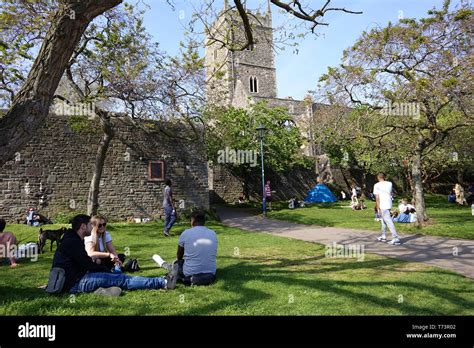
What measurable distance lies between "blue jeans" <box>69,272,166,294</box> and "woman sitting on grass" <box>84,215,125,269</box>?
2.97 feet

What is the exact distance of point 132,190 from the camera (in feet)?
52.9

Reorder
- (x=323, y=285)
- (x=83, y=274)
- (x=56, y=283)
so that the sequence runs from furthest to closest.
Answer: (x=323, y=285), (x=83, y=274), (x=56, y=283)

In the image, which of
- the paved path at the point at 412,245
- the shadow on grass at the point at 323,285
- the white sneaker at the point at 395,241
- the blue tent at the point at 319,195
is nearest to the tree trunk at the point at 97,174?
the paved path at the point at 412,245

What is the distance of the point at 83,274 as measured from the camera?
193 inches

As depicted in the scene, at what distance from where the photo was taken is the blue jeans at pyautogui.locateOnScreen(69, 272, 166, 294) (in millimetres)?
4809

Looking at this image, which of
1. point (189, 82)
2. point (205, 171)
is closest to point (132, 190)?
point (205, 171)

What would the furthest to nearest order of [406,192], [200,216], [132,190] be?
[406,192] → [132,190] → [200,216]

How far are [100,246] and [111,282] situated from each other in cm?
134

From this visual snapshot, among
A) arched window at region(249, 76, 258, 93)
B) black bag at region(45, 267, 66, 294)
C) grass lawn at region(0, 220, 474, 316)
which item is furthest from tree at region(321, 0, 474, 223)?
arched window at region(249, 76, 258, 93)

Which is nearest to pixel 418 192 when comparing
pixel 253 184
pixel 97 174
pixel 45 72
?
pixel 45 72

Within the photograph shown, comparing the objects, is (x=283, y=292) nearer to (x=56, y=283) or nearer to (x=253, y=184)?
(x=56, y=283)

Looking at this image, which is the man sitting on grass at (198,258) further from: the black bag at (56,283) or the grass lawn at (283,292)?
the black bag at (56,283)
